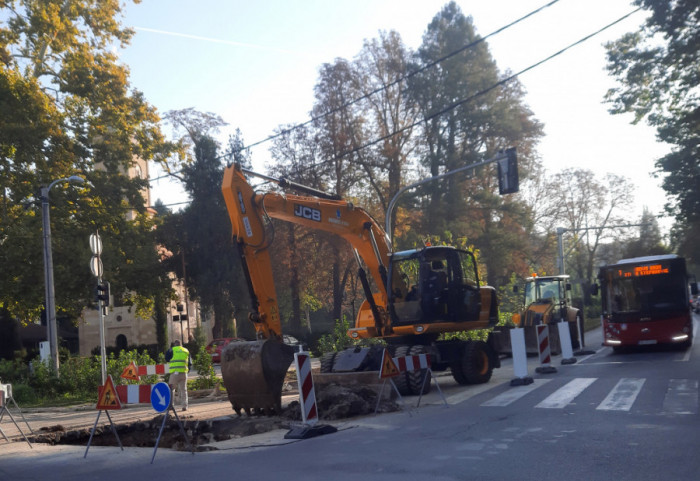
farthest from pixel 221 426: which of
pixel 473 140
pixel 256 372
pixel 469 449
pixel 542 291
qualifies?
pixel 473 140

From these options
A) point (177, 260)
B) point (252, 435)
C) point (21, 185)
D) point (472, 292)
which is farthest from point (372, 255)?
point (177, 260)

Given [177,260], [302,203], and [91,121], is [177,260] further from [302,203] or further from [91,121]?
[302,203]

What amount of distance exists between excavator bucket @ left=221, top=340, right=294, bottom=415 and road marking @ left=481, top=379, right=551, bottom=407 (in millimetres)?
3408

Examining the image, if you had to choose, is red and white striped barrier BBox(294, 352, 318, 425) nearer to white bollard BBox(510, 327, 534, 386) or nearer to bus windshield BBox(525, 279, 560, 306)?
white bollard BBox(510, 327, 534, 386)

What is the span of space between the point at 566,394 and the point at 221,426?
5870mm

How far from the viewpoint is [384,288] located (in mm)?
16188

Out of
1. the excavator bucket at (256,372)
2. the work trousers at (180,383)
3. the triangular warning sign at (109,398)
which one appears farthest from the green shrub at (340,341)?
the triangular warning sign at (109,398)

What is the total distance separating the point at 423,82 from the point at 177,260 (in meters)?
19.1

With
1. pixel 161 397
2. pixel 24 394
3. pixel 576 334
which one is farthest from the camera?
pixel 576 334

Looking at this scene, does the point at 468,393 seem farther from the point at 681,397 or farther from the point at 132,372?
the point at 132,372

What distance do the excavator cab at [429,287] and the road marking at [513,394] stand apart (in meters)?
2.10

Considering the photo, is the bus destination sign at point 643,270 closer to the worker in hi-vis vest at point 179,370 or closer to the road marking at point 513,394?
the road marking at point 513,394

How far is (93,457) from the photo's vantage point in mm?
9266

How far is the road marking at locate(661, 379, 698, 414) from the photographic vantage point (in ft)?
34.6
